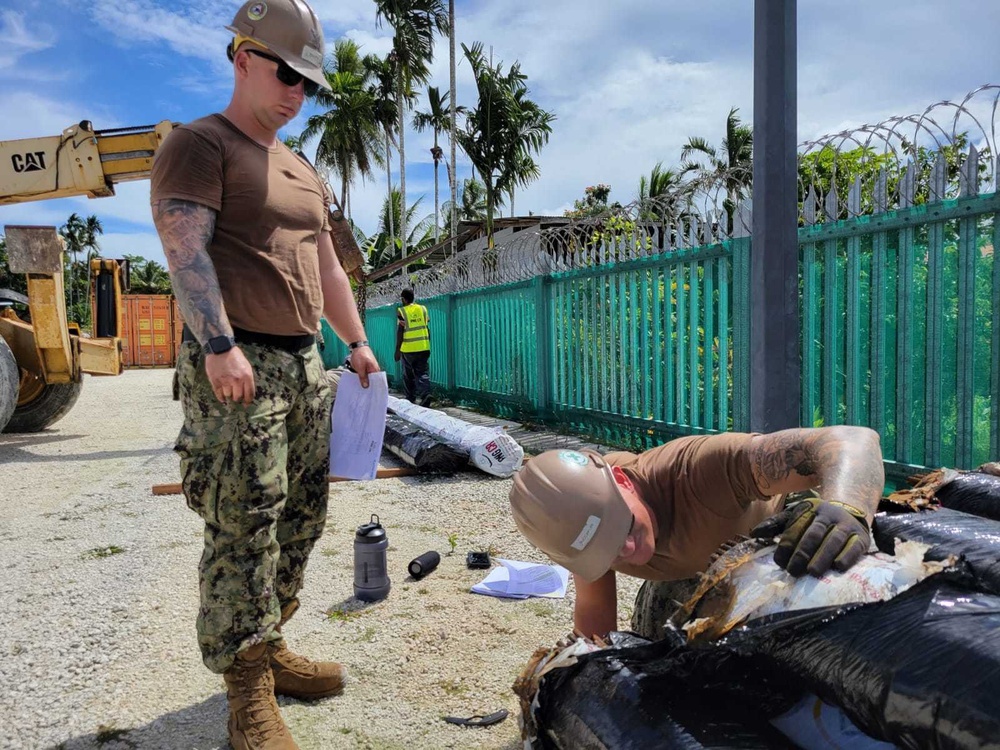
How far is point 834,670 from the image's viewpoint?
1.18 metres

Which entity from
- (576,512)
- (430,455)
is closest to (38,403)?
(430,455)

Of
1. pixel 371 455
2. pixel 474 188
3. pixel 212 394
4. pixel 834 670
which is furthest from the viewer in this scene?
pixel 474 188

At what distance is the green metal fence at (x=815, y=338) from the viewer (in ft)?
12.1

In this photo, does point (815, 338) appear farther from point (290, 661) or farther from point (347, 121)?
point (347, 121)

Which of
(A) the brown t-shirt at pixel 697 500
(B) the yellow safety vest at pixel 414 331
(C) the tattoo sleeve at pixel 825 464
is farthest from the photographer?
(B) the yellow safety vest at pixel 414 331

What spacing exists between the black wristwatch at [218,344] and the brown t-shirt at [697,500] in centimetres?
109

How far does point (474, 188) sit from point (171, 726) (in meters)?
28.7

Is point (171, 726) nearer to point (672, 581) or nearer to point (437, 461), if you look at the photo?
point (672, 581)

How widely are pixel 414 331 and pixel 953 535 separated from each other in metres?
9.11

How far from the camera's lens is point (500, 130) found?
2102cm

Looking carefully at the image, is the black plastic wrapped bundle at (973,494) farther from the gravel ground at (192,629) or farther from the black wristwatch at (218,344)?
the black wristwatch at (218,344)

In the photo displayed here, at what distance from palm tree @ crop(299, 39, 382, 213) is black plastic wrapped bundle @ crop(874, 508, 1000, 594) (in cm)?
2651

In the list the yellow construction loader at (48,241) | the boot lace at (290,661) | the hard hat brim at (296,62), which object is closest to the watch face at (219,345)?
the hard hat brim at (296,62)

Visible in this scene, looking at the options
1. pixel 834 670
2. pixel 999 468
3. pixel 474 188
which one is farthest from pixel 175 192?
pixel 474 188
